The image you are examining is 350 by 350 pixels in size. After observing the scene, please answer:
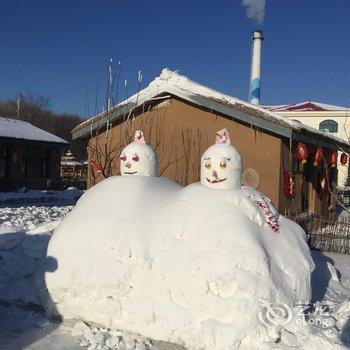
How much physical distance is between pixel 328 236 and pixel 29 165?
18071 mm

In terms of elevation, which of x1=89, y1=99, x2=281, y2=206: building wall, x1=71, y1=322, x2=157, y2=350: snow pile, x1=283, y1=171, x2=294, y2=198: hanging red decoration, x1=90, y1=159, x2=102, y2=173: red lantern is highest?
x1=89, y1=99, x2=281, y2=206: building wall

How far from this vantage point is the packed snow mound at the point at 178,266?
4.93 m

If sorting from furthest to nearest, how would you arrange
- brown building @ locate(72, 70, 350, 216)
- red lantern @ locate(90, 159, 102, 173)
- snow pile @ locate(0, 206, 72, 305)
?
1. red lantern @ locate(90, 159, 102, 173)
2. brown building @ locate(72, 70, 350, 216)
3. snow pile @ locate(0, 206, 72, 305)

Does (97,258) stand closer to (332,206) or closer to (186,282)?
(186,282)

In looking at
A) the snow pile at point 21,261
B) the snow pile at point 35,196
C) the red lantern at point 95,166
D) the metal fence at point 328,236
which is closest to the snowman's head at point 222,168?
the snow pile at point 21,261

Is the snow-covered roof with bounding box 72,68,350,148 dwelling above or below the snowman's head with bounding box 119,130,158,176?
above

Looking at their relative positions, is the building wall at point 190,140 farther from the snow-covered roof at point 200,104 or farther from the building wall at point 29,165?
the building wall at point 29,165

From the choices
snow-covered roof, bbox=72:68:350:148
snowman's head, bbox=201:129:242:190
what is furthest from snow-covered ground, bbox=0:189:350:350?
snow-covered roof, bbox=72:68:350:148

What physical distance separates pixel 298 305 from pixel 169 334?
1534mm

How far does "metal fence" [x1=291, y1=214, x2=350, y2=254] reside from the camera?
34.8 ft

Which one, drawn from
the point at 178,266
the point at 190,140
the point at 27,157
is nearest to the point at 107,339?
the point at 178,266

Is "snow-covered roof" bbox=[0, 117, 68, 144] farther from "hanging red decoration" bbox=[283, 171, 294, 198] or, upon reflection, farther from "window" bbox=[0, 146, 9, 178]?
"hanging red decoration" bbox=[283, 171, 294, 198]

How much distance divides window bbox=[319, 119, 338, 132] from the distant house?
22626 millimetres

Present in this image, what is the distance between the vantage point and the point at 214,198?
5871 millimetres
